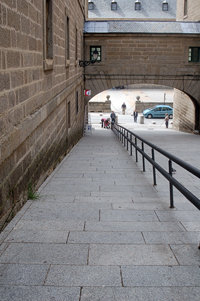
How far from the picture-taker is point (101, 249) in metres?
3.59

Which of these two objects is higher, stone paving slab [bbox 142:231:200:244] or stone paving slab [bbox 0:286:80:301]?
stone paving slab [bbox 0:286:80:301]

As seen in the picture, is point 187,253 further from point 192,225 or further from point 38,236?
point 38,236

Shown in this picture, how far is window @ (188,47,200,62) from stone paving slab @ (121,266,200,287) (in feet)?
65.3

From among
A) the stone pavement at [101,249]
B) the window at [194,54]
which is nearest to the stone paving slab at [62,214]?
the stone pavement at [101,249]

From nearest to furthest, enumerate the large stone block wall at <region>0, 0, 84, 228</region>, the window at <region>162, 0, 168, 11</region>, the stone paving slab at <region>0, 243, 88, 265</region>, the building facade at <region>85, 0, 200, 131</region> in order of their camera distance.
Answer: the stone paving slab at <region>0, 243, 88, 265</region>
the large stone block wall at <region>0, 0, 84, 228</region>
the building facade at <region>85, 0, 200, 131</region>
the window at <region>162, 0, 168, 11</region>

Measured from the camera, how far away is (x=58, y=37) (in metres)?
8.98

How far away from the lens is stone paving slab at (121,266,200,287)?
2949mm

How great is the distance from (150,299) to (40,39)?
466 cm

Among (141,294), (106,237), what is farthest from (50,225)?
(141,294)

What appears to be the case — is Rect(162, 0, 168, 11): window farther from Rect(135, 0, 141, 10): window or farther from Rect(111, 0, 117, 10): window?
Rect(111, 0, 117, 10): window

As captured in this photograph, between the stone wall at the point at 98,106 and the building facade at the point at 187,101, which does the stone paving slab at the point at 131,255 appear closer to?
the building facade at the point at 187,101

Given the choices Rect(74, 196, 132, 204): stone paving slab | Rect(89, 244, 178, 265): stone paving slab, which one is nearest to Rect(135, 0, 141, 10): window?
Rect(74, 196, 132, 204): stone paving slab

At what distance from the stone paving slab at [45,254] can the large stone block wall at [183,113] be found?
21008mm

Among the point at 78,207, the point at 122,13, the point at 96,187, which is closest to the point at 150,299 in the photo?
the point at 78,207
